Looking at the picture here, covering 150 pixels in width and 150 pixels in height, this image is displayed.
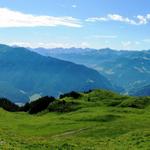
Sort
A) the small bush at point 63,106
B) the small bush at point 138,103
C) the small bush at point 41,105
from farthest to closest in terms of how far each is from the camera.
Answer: the small bush at point 41,105 < the small bush at point 63,106 < the small bush at point 138,103

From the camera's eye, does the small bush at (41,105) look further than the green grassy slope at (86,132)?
Yes

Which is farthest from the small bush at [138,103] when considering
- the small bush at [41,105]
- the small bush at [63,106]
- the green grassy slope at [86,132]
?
the small bush at [41,105]

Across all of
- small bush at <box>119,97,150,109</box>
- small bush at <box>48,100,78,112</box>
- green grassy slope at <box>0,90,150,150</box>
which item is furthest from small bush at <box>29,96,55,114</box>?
small bush at <box>119,97,150,109</box>

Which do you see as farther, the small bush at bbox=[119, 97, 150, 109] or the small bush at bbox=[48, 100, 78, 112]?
the small bush at bbox=[48, 100, 78, 112]

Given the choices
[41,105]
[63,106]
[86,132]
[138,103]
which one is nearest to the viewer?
[86,132]

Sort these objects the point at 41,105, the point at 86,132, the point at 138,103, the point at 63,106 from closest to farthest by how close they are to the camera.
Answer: the point at 86,132, the point at 138,103, the point at 63,106, the point at 41,105

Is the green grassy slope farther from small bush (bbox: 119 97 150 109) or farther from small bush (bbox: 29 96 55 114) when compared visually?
small bush (bbox: 29 96 55 114)

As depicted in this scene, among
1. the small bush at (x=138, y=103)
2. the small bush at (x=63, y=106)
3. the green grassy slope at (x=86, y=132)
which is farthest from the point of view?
the small bush at (x=63, y=106)

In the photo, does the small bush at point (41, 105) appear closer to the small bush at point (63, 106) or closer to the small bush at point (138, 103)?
the small bush at point (63, 106)

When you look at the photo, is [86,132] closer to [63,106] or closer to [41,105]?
[63,106]

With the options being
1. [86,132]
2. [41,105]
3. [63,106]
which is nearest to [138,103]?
[63,106]

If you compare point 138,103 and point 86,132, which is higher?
point 138,103

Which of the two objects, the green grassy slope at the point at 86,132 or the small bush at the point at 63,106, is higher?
the small bush at the point at 63,106

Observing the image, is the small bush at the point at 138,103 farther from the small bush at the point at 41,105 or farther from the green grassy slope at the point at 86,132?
the small bush at the point at 41,105
